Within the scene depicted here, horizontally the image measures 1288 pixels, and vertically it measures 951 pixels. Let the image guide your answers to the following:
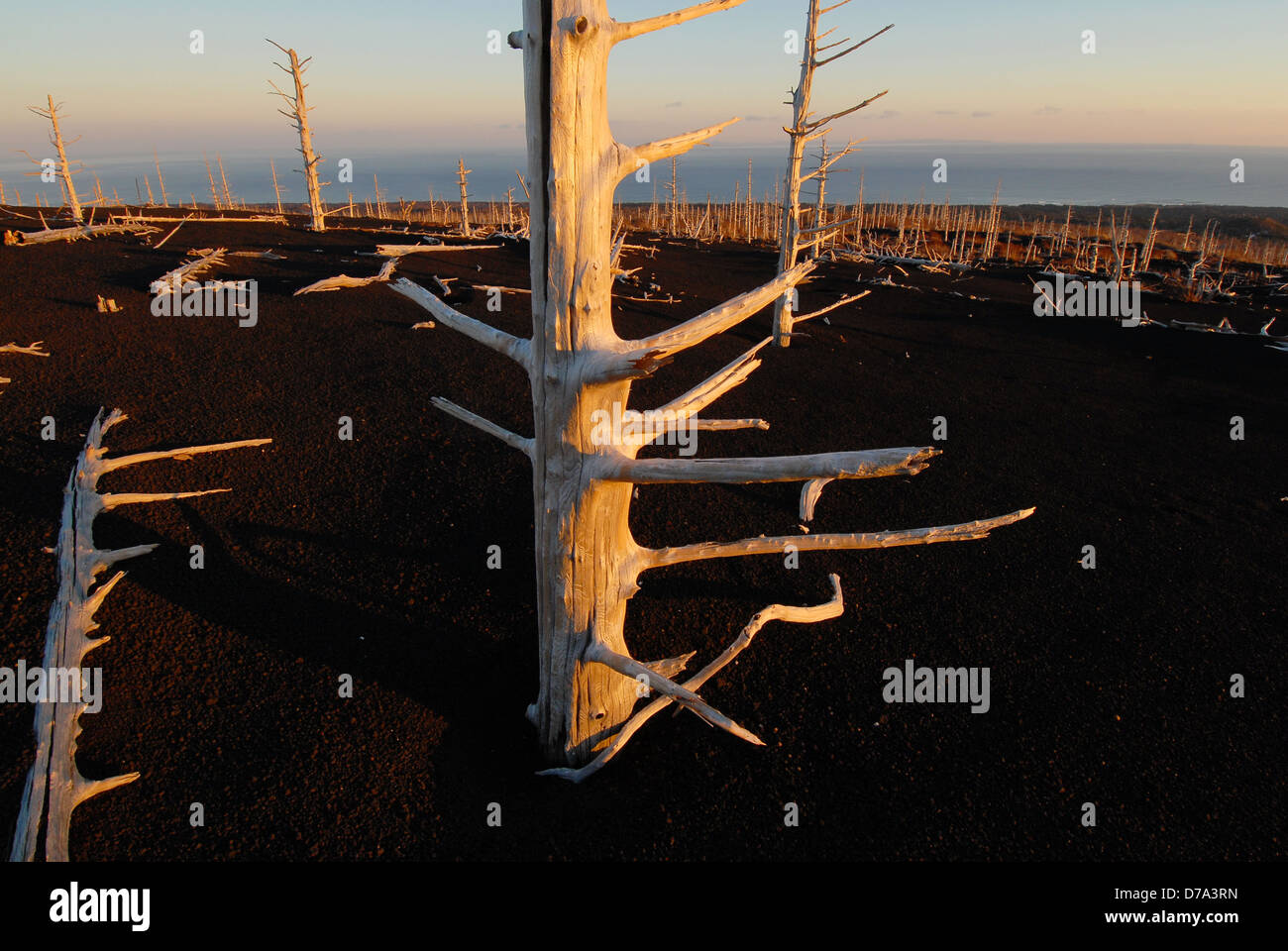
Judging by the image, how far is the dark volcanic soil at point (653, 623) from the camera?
135 inches

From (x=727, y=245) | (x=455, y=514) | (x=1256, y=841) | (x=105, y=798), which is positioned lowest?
(x=1256, y=841)

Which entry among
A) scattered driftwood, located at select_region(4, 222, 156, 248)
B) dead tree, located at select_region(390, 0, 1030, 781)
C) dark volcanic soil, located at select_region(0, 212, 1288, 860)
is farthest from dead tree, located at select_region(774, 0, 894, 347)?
scattered driftwood, located at select_region(4, 222, 156, 248)

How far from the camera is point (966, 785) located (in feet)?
12.1

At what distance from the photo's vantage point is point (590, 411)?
117 inches

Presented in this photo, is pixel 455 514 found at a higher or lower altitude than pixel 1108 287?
lower

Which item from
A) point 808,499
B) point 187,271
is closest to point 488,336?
point 808,499

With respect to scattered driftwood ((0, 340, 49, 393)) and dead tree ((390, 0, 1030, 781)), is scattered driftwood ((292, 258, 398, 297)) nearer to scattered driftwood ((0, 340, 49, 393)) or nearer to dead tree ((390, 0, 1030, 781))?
scattered driftwood ((0, 340, 49, 393))

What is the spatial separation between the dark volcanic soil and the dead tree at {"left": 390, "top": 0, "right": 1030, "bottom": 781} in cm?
68

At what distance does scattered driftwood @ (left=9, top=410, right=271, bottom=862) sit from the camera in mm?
3121

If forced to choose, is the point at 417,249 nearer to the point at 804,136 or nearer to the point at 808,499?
the point at 804,136

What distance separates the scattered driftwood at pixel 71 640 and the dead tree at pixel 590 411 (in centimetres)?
232

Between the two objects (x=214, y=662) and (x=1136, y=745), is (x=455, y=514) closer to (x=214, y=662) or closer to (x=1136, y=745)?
(x=214, y=662)
